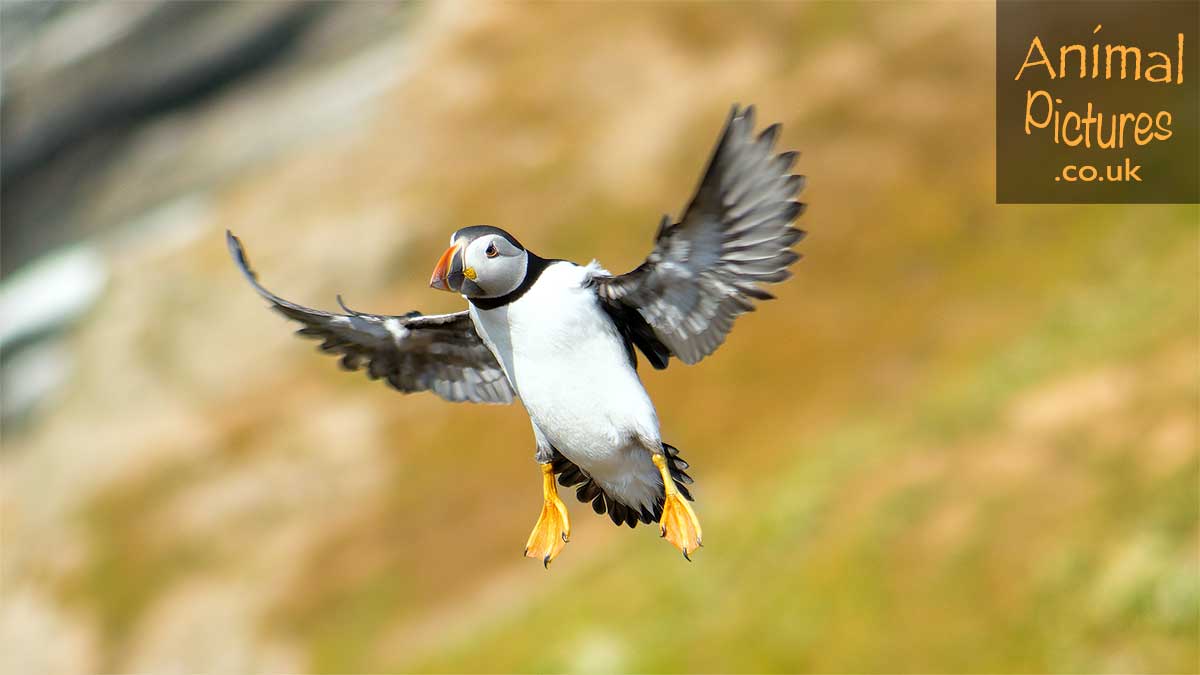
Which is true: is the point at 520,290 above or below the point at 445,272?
above

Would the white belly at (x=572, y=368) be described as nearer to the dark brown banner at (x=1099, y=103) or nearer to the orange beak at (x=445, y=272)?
the orange beak at (x=445, y=272)

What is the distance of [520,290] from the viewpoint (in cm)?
475


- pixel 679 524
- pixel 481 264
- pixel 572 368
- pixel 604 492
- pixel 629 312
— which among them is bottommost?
pixel 679 524

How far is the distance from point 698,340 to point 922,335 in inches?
860

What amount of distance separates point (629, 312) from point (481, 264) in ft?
2.69

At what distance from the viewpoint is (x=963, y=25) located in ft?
97.8

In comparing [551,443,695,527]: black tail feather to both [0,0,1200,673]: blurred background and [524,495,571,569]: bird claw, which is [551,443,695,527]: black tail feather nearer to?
[524,495,571,569]: bird claw

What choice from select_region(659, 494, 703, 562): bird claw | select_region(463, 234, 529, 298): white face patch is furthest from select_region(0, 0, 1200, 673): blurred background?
select_region(463, 234, 529, 298): white face patch

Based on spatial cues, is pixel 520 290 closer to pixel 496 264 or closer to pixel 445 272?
pixel 496 264

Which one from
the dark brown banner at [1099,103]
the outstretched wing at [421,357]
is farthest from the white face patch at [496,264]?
the dark brown banner at [1099,103]

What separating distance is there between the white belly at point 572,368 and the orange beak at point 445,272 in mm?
586

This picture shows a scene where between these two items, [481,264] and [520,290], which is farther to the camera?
[520,290]

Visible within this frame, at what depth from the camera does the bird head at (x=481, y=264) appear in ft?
13.4

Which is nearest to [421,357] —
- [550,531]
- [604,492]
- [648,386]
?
[604,492]
